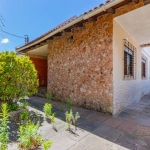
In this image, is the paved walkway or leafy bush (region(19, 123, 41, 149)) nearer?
leafy bush (region(19, 123, 41, 149))

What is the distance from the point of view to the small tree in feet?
13.1

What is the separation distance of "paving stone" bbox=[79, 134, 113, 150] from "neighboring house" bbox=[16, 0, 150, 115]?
1839mm

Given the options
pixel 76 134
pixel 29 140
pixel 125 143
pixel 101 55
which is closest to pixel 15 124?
pixel 29 140

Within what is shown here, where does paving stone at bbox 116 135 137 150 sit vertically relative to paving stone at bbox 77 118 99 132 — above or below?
below

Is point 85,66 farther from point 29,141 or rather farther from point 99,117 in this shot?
point 29,141

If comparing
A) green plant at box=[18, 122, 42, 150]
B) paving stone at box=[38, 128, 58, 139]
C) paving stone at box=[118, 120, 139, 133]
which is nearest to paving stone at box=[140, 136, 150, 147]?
paving stone at box=[118, 120, 139, 133]

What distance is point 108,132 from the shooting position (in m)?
3.14

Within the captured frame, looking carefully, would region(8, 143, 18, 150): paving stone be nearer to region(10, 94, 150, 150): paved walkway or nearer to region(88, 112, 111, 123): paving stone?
region(10, 94, 150, 150): paved walkway

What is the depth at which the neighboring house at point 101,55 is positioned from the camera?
14.0 ft

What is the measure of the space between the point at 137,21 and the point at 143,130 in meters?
3.87

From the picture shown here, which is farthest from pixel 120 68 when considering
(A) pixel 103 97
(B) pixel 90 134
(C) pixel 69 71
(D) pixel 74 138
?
(D) pixel 74 138

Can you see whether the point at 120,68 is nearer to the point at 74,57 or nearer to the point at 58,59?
the point at 74,57

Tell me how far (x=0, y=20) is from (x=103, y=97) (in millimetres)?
4080

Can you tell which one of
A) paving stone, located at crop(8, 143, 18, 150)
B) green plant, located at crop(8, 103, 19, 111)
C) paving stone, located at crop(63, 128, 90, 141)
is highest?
green plant, located at crop(8, 103, 19, 111)
